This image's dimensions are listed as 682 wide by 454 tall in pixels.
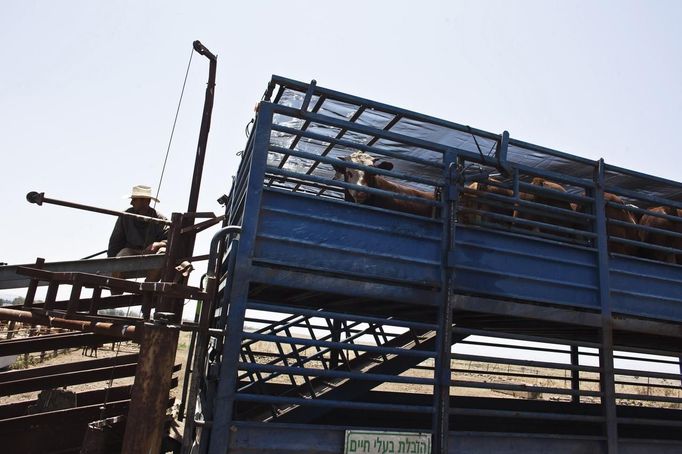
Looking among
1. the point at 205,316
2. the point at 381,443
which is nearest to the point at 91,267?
the point at 205,316

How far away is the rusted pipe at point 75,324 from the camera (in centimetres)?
333

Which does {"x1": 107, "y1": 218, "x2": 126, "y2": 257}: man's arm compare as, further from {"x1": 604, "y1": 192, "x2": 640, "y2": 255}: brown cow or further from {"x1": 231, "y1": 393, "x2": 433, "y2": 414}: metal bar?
{"x1": 604, "y1": 192, "x2": 640, "y2": 255}: brown cow

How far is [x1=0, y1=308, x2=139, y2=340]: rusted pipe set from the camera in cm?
333

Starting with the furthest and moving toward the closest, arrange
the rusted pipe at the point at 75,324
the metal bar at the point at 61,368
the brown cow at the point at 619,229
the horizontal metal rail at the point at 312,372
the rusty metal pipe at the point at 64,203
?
the brown cow at the point at 619,229, the metal bar at the point at 61,368, the rusty metal pipe at the point at 64,203, the horizontal metal rail at the point at 312,372, the rusted pipe at the point at 75,324

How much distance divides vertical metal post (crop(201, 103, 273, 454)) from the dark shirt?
2.77 meters

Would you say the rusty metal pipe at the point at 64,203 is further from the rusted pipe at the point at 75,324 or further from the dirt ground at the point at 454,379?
the dirt ground at the point at 454,379

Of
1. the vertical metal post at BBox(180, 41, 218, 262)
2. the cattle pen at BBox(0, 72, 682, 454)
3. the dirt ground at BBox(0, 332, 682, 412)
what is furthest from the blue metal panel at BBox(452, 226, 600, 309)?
the vertical metal post at BBox(180, 41, 218, 262)

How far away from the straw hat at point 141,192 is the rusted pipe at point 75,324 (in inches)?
114

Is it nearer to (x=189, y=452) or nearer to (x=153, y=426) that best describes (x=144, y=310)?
(x=153, y=426)

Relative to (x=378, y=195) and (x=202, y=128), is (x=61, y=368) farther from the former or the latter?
(x=378, y=195)

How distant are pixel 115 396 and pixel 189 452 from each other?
2784mm

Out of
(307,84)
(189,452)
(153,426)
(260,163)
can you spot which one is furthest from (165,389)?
(307,84)

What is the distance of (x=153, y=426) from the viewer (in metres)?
2.92

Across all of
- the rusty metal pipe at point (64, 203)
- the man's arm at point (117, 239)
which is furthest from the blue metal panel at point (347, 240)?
the man's arm at point (117, 239)
